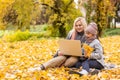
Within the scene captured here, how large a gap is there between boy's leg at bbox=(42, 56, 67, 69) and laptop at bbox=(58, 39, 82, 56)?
142mm

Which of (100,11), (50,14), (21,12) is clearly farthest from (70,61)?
(50,14)

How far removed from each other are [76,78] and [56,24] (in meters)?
18.7

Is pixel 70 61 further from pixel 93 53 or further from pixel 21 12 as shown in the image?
pixel 21 12

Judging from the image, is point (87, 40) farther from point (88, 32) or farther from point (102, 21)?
point (102, 21)

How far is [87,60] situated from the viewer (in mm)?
8852

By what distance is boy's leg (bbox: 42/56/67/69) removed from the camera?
8.77 metres

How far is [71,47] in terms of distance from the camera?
8.77 meters

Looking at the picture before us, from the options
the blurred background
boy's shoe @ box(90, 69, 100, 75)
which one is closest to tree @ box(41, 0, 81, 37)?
the blurred background

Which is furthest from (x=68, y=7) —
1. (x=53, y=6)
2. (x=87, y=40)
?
(x=87, y=40)

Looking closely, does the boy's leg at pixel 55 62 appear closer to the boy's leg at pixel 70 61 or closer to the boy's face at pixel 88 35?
the boy's leg at pixel 70 61

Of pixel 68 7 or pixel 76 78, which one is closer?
pixel 76 78

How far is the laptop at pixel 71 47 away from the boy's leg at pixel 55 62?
142mm

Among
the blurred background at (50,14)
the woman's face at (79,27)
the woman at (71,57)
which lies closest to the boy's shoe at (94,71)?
the woman at (71,57)

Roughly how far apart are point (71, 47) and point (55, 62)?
49 cm
